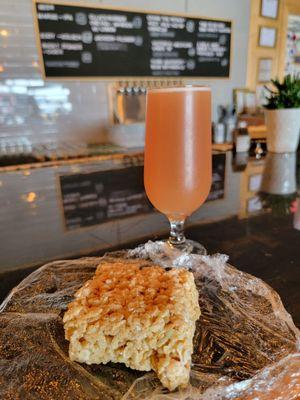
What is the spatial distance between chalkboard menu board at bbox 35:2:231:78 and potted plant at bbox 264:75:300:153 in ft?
4.19

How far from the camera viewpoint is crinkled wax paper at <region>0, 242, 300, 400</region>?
32 centimetres

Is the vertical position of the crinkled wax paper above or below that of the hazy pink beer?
below

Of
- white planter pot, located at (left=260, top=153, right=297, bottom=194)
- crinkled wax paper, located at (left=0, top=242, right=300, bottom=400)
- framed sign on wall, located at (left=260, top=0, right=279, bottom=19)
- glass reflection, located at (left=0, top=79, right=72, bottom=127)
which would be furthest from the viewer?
framed sign on wall, located at (left=260, top=0, right=279, bottom=19)

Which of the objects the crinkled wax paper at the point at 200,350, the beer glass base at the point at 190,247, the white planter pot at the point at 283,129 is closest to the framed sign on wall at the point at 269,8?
the white planter pot at the point at 283,129

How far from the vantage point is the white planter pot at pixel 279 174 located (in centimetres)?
106

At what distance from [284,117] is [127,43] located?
1466mm

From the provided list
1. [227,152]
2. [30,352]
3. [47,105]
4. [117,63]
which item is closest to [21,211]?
[30,352]

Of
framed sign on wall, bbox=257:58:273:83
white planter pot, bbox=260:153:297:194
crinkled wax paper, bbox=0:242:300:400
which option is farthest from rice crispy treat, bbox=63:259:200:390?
framed sign on wall, bbox=257:58:273:83

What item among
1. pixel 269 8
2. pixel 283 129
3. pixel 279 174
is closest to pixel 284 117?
pixel 283 129

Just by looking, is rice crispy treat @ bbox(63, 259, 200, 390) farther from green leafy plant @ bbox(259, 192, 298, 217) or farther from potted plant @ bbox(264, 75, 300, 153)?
potted plant @ bbox(264, 75, 300, 153)

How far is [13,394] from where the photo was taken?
12.6 inches

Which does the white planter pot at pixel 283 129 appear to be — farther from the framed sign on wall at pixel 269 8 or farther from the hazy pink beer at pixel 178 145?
the framed sign on wall at pixel 269 8

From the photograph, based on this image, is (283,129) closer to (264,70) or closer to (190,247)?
(190,247)

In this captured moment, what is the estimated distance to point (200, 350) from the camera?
0.37 m
